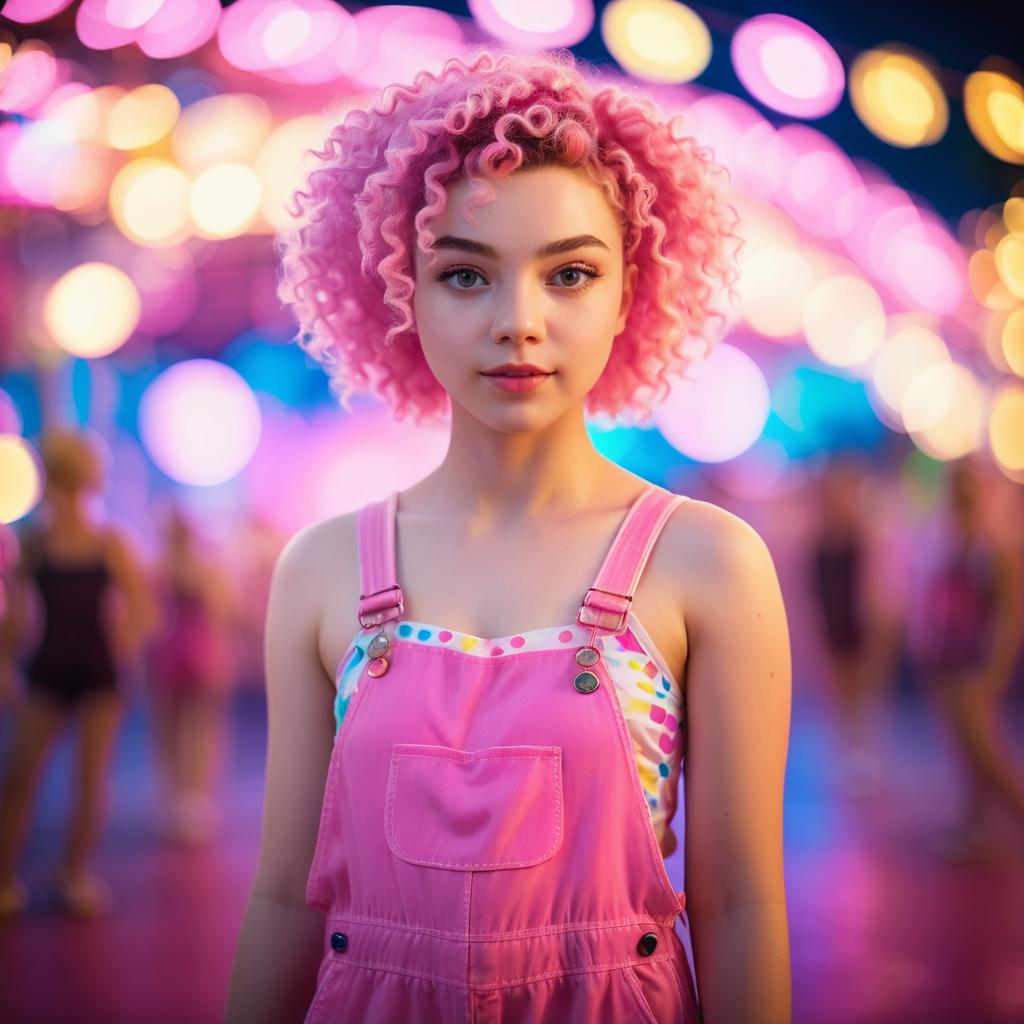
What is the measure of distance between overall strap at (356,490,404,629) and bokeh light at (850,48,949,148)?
272 centimetres

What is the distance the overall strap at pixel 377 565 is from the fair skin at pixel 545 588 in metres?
0.03

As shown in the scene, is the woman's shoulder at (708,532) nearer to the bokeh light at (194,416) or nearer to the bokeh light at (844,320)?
the bokeh light at (194,416)

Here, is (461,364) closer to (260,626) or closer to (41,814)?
(41,814)

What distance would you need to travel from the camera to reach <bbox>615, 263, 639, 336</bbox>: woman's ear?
1.49 metres

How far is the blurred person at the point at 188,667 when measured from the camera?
5.21 meters

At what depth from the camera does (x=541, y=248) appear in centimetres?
133

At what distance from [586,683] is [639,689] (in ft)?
0.23

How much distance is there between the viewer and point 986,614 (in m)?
4.74

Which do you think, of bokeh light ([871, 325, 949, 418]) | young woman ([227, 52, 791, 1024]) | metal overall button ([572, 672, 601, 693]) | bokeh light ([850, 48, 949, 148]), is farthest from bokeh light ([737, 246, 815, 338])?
metal overall button ([572, 672, 601, 693])

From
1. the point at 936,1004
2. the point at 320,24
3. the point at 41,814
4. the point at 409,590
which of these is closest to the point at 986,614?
the point at 936,1004

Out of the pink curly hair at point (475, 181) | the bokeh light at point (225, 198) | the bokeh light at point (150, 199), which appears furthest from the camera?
the bokeh light at point (225, 198)

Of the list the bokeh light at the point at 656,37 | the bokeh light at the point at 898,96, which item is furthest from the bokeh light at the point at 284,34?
the bokeh light at the point at 898,96

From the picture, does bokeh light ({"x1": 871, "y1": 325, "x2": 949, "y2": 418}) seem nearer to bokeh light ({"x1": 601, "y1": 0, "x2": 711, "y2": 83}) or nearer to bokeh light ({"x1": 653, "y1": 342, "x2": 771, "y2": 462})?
bokeh light ({"x1": 653, "y1": 342, "x2": 771, "y2": 462})

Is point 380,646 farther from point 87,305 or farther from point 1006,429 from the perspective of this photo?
point 1006,429
